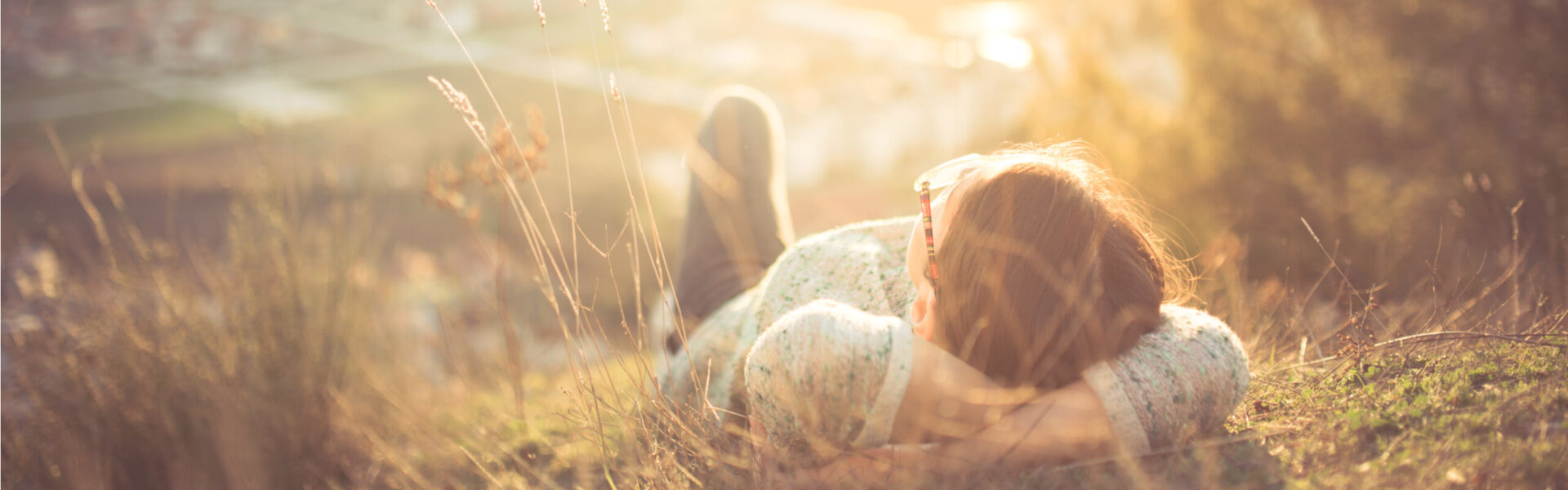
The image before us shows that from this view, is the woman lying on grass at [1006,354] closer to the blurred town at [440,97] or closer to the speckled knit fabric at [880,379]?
the speckled knit fabric at [880,379]

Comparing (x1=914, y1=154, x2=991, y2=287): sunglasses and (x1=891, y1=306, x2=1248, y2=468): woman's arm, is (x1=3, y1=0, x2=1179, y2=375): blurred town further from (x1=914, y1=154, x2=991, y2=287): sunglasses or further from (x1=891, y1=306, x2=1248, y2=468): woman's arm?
(x1=891, y1=306, x2=1248, y2=468): woman's arm

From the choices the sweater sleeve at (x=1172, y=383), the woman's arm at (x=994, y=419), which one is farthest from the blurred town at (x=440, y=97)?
the sweater sleeve at (x=1172, y=383)

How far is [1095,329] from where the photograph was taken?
97 centimetres

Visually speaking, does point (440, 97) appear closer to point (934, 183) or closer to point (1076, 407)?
point (934, 183)

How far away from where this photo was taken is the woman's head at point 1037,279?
96 cm

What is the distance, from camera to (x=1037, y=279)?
3.15ft

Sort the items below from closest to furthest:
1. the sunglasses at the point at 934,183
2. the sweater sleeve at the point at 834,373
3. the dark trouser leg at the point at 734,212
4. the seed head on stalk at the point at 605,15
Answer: the sweater sleeve at the point at 834,373 → the sunglasses at the point at 934,183 → the seed head on stalk at the point at 605,15 → the dark trouser leg at the point at 734,212

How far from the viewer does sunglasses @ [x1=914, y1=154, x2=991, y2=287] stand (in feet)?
3.40

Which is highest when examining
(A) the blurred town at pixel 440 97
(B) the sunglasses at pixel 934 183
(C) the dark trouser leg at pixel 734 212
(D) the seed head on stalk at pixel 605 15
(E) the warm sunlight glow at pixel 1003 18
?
(D) the seed head on stalk at pixel 605 15

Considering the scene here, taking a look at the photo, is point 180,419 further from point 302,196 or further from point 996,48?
point 996,48

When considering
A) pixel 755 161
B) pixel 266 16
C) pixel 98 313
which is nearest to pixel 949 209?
pixel 755 161

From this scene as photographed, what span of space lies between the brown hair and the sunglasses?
0.02 metres

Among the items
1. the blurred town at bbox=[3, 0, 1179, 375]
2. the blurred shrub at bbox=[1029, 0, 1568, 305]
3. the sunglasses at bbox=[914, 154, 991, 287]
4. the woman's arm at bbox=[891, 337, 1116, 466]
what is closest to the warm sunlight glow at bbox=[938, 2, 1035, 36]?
the blurred town at bbox=[3, 0, 1179, 375]

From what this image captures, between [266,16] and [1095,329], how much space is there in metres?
30.0
